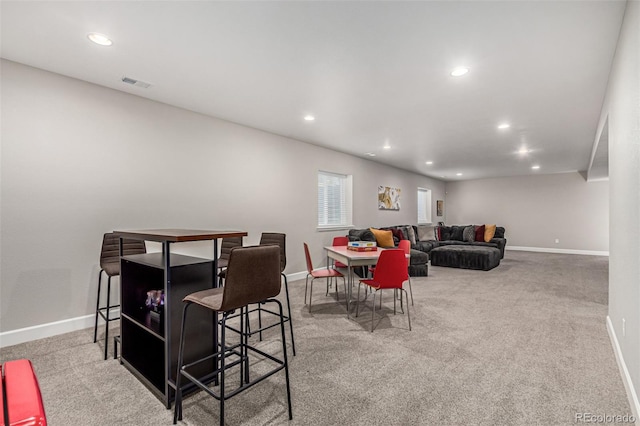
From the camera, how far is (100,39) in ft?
8.19

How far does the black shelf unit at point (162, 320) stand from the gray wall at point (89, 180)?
123 centimetres

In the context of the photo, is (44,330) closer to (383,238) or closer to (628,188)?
(628,188)

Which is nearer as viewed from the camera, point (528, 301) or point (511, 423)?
point (511, 423)

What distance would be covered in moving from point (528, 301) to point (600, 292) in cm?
147

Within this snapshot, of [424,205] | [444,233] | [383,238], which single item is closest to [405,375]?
[383,238]

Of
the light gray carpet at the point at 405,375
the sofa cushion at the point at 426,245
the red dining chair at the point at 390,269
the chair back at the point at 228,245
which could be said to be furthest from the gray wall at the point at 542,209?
the chair back at the point at 228,245

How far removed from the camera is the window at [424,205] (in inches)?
416

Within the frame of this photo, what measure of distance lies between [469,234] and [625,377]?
6978 millimetres

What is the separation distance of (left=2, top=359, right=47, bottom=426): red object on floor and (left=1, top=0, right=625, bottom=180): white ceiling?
2.20 metres

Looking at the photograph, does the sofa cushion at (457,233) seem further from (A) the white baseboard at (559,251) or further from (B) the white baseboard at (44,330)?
(B) the white baseboard at (44,330)

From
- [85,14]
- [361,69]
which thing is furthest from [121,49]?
[361,69]

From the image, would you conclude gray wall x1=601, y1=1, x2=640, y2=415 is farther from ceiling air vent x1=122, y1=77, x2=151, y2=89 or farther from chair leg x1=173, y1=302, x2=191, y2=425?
ceiling air vent x1=122, y1=77, x2=151, y2=89

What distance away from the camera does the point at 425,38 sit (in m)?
2.45

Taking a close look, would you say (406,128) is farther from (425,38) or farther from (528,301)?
(528,301)
